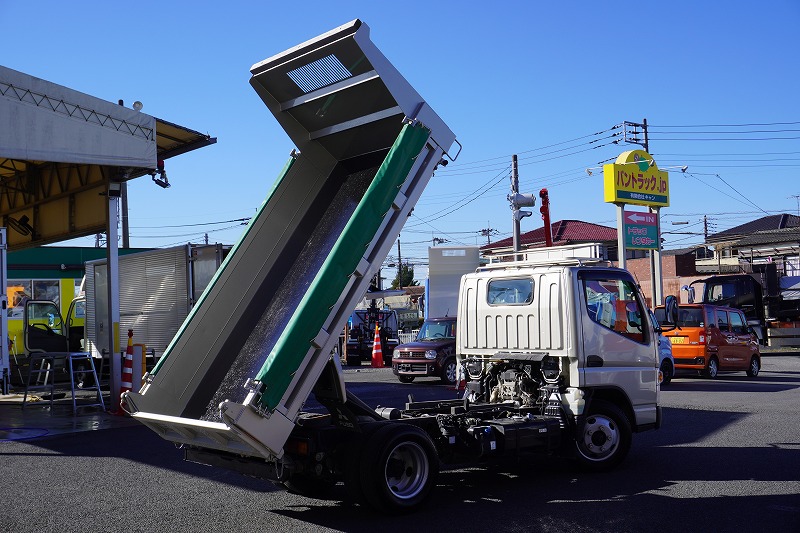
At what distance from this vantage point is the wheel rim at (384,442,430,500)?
7.19 meters

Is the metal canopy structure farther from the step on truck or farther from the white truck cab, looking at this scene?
the white truck cab

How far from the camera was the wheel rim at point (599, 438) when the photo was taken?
8922mm

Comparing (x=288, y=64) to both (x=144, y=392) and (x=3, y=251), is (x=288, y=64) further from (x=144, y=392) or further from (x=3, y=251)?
(x=3, y=251)

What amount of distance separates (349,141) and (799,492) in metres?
5.54

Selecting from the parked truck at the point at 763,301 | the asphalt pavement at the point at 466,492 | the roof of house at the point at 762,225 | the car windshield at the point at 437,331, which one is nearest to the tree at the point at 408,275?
the roof of house at the point at 762,225

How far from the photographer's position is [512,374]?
947 centimetres

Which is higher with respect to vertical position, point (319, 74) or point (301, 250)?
point (319, 74)

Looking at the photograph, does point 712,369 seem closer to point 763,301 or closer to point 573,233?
point 763,301

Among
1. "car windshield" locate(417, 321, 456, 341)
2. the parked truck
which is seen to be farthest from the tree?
"car windshield" locate(417, 321, 456, 341)

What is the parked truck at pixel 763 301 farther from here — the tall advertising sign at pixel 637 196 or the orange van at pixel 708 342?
the orange van at pixel 708 342

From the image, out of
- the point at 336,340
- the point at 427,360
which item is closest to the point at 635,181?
the point at 427,360

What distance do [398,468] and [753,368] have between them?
17922 millimetres

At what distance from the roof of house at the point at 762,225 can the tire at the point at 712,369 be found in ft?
142

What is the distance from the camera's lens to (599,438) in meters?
9.01
